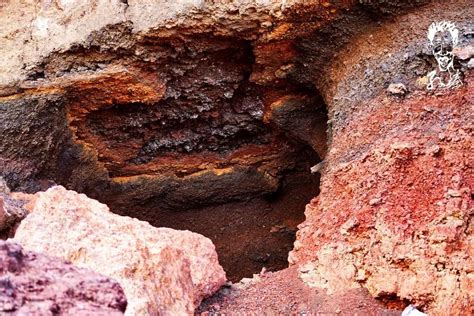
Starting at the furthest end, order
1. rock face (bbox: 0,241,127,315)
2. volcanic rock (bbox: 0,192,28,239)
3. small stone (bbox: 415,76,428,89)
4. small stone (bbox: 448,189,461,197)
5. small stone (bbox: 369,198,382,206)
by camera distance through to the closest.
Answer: small stone (bbox: 415,76,428,89) → volcanic rock (bbox: 0,192,28,239) → small stone (bbox: 369,198,382,206) → small stone (bbox: 448,189,461,197) → rock face (bbox: 0,241,127,315)

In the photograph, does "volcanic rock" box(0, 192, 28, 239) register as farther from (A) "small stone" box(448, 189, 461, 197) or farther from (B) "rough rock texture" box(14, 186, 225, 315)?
(A) "small stone" box(448, 189, 461, 197)

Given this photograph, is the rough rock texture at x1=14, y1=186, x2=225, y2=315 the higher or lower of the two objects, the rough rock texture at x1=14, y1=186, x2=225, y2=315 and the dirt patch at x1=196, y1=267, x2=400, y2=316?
the higher

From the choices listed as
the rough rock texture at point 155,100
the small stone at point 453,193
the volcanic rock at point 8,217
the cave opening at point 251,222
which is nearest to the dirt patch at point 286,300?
the small stone at point 453,193

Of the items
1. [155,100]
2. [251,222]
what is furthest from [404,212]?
[251,222]

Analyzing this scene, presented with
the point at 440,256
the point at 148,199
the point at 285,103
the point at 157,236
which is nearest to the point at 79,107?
the point at 148,199

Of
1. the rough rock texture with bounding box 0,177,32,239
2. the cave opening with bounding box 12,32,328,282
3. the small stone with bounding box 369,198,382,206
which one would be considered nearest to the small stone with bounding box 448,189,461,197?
the small stone with bounding box 369,198,382,206

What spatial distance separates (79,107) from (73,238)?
179 cm

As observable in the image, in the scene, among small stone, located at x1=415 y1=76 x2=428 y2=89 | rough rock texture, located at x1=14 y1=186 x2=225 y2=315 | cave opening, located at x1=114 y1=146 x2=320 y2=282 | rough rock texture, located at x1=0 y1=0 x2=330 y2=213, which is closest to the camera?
rough rock texture, located at x1=14 y1=186 x2=225 y2=315

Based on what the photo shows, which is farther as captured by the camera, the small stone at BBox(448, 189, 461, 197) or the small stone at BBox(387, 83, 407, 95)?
the small stone at BBox(387, 83, 407, 95)

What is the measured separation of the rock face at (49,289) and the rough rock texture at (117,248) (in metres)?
0.47

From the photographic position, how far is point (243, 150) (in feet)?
13.5

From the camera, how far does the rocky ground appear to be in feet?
6.98

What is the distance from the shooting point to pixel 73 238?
188 cm

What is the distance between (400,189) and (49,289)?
62.5 inches
